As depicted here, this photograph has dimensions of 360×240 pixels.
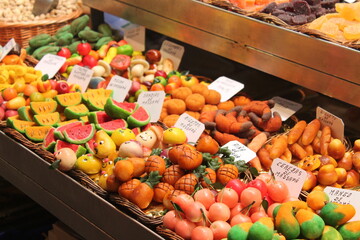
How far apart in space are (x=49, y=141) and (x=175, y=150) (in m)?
0.81

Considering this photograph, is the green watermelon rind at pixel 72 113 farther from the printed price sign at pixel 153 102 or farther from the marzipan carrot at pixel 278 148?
the marzipan carrot at pixel 278 148

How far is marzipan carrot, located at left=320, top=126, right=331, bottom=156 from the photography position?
8.32 feet

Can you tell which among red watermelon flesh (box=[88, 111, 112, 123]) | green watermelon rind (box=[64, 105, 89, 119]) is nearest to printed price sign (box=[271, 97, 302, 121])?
red watermelon flesh (box=[88, 111, 112, 123])

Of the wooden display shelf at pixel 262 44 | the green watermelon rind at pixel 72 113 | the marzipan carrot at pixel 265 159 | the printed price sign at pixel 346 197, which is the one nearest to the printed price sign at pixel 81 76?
the green watermelon rind at pixel 72 113

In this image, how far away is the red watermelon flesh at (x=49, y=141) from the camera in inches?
103

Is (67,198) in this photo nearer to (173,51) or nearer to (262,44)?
(262,44)

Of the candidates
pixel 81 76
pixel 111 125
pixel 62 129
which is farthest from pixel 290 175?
pixel 81 76

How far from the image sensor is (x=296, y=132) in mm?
2645

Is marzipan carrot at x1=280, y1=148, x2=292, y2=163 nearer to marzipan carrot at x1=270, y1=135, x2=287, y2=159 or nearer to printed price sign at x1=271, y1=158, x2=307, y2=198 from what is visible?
marzipan carrot at x1=270, y1=135, x2=287, y2=159

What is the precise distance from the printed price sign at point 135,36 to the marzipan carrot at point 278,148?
1641 millimetres

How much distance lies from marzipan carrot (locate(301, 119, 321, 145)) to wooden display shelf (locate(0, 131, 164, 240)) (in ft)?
3.36

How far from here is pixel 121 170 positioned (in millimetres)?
2148

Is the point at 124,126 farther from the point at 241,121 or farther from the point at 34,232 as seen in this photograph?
the point at 34,232

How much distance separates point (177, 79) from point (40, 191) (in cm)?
116
